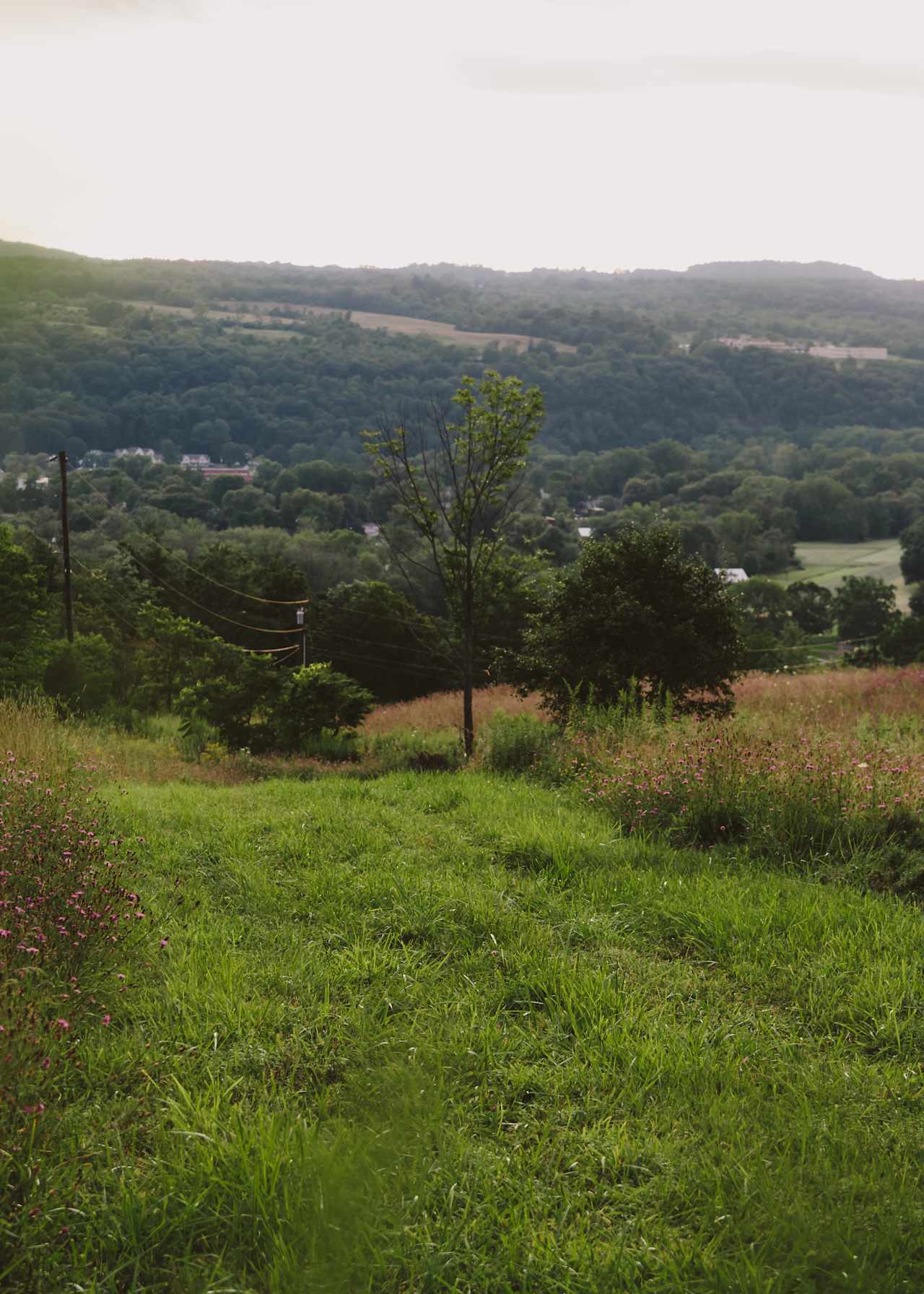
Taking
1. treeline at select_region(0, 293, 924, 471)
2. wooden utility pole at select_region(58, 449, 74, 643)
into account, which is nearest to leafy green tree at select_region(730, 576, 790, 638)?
wooden utility pole at select_region(58, 449, 74, 643)

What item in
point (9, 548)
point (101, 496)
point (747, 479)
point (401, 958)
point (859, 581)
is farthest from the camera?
point (747, 479)

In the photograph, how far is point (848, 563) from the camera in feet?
267

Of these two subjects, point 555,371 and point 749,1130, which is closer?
point 749,1130

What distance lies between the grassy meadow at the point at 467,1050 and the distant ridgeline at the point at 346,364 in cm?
9650

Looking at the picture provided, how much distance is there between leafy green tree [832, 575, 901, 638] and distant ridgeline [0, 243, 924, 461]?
55.8 m

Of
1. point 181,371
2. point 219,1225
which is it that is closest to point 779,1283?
point 219,1225

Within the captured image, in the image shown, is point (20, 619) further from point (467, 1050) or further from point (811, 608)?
point (811, 608)

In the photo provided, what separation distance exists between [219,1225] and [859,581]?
194 feet

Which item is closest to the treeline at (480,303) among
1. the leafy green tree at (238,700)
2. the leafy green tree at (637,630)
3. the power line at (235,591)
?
the power line at (235,591)

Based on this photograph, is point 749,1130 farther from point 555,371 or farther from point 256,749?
point 555,371

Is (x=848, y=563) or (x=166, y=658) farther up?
(x=166, y=658)

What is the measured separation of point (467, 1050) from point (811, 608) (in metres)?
58.0

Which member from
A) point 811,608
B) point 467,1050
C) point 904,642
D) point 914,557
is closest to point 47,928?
point 467,1050

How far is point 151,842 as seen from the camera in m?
5.88
